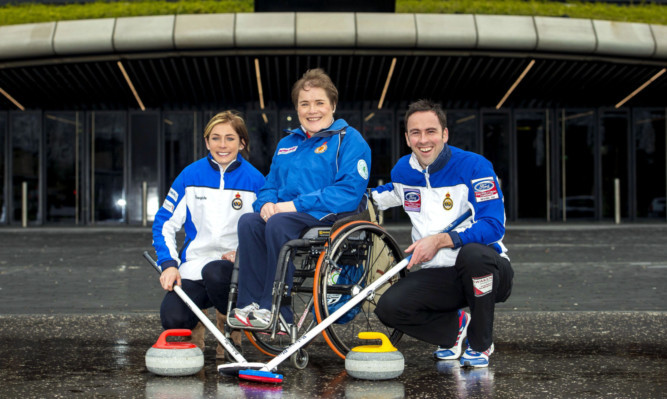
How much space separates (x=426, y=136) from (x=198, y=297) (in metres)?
1.57

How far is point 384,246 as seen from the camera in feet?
15.1

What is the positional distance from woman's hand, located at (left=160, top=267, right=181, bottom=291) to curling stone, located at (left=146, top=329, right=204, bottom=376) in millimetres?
335

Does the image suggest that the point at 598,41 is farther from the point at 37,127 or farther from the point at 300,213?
the point at 300,213

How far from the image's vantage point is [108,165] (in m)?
23.3

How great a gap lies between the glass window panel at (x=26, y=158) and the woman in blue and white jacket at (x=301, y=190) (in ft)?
66.4

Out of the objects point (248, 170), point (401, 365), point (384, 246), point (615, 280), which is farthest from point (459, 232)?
point (615, 280)

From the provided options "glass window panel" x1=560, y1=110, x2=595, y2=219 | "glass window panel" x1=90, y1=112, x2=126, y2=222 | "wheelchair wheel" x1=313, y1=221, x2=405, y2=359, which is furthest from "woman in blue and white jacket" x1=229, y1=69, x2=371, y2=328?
"glass window panel" x1=560, y1=110, x2=595, y2=219

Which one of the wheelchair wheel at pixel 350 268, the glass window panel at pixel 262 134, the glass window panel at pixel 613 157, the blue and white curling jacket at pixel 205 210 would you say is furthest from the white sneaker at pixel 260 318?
the glass window panel at pixel 613 157

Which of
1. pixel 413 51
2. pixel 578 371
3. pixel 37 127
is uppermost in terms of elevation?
pixel 413 51

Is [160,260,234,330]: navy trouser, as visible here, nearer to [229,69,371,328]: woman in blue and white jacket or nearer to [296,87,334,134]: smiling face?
[229,69,371,328]: woman in blue and white jacket

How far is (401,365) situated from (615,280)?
217 inches

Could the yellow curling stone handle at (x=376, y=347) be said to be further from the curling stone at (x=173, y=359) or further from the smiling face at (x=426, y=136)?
the smiling face at (x=426, y=136)

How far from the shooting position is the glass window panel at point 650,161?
23.7m

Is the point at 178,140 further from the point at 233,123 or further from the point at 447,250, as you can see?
the point at 447,250
